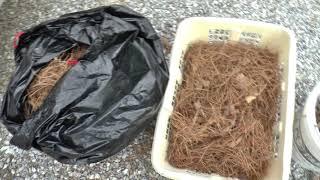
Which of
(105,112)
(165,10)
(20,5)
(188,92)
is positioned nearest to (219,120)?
(188,92)

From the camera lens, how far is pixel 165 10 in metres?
1.69

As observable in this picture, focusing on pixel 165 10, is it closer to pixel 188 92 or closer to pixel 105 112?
pixel 188 92

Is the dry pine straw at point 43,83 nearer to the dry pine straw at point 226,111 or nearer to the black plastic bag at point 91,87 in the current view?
the black plastic bag at point 91,87

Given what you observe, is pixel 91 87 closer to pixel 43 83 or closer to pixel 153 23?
pixel 43 83

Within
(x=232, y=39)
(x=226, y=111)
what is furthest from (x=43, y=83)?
(x=232, y=39)

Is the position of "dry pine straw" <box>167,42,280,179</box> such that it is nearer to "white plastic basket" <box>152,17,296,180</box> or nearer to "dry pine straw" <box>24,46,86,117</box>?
"white plastic basket" <box>152,17,296,180</box>

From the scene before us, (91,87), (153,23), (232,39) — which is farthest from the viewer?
(153,23)

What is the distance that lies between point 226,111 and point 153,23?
1.83 feet

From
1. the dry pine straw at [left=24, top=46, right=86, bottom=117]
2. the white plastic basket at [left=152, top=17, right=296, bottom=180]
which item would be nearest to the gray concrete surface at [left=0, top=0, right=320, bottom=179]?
the white plastic basket at [left=152, top=17, right=296, bottom=180]

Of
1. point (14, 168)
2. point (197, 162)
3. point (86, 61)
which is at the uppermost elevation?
point (86, 61)

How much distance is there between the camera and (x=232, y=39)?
1.46 m

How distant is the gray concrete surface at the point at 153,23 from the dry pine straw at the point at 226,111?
0.20m

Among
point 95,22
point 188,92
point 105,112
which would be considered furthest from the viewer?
point 188,92

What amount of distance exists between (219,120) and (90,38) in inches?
19.9
